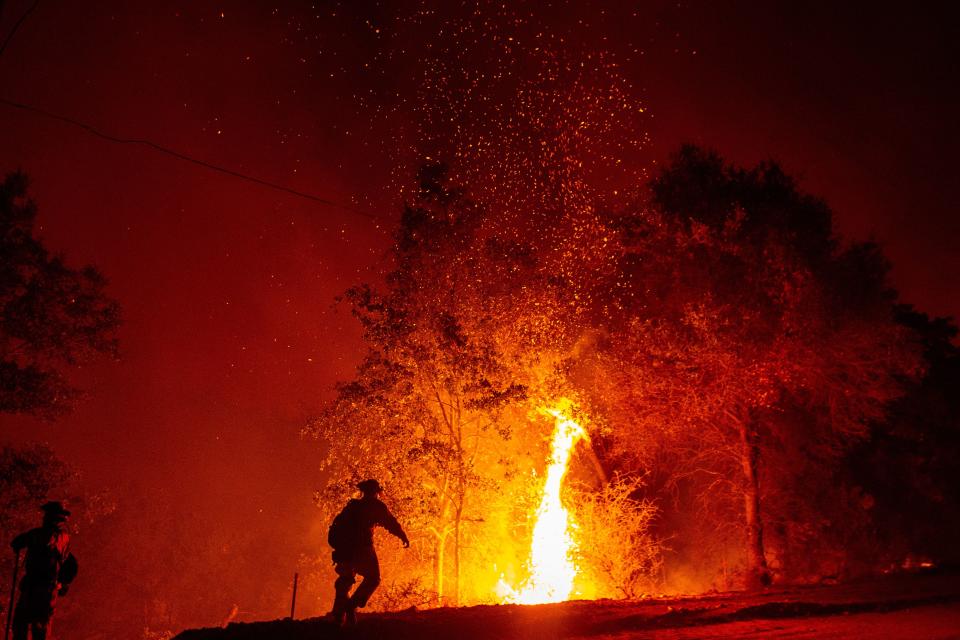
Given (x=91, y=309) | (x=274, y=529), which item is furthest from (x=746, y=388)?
(x=274, y=529)

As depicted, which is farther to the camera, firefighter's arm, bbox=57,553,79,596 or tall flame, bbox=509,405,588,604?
tall flame, bbox=509,405,588,604

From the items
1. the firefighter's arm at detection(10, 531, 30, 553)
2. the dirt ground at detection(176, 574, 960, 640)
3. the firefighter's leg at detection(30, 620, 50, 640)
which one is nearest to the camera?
the dirt ground at detection(176, 574, 960, 640)

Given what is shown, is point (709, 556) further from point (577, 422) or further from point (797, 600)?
point (797, 600)

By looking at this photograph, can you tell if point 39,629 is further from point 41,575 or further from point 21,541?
point 21,541

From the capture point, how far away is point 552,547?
67.7 feet

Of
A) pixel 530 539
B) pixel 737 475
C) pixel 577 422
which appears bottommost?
pixel 530 539

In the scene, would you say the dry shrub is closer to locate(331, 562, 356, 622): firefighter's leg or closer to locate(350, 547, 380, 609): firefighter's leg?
locate(350, 547, 380, 609): firefighter's leg

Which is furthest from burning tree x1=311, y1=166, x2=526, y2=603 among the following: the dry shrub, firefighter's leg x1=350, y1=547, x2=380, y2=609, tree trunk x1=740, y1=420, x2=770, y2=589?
firefighter's leg x1=350, y1=547, x2=380, y2=609

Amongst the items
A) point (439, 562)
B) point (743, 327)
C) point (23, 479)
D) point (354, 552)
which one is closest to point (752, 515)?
point (743, 327)

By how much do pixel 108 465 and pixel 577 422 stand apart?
60711mm

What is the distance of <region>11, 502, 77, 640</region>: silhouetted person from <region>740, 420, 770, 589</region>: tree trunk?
1467cm

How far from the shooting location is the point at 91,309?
20.6 m

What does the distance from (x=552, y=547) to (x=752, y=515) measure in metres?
5.67

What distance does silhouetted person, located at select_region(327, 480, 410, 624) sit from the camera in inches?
358
